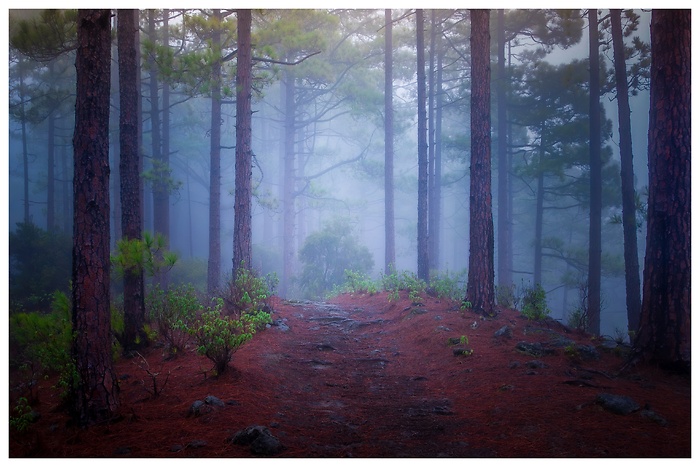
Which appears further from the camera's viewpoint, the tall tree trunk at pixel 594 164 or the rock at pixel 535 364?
the tall tree trunk at pixel 594 164

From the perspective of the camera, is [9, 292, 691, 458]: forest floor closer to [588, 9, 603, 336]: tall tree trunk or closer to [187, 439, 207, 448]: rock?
[187, 439, 207, 448]: rock

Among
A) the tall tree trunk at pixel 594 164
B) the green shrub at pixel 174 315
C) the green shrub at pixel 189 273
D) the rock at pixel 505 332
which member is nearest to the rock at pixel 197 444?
the green shrub at pixel 174 315

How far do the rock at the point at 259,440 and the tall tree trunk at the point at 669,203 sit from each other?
13.9 ft

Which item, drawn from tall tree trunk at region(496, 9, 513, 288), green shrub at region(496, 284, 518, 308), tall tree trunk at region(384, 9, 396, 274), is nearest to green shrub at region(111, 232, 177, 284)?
green shrub at region(496, 284, 518, 308)

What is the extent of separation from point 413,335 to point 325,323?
2030mm

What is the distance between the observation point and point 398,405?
4914mm

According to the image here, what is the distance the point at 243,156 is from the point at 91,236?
596cm

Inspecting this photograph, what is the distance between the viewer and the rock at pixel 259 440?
379 cm

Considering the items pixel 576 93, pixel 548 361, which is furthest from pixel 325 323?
pixel 576 93

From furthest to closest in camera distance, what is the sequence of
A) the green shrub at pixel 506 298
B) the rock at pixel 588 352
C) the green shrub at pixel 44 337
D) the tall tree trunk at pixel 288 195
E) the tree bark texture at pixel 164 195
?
the tall tree trunk at pixel 288 195 → the tree bark texture at pixel 164 195 → the green shrub at pixel 506 298 → the rock at pixel 588 352 → the green shrub at pixel 44 337

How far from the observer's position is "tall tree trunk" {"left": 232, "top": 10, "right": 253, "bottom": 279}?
9773 millimetres

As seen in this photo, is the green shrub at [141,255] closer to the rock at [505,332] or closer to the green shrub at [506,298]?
the rock at [505,332]

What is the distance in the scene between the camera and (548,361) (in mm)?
5758

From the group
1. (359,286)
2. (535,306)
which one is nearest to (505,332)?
(535,306)
